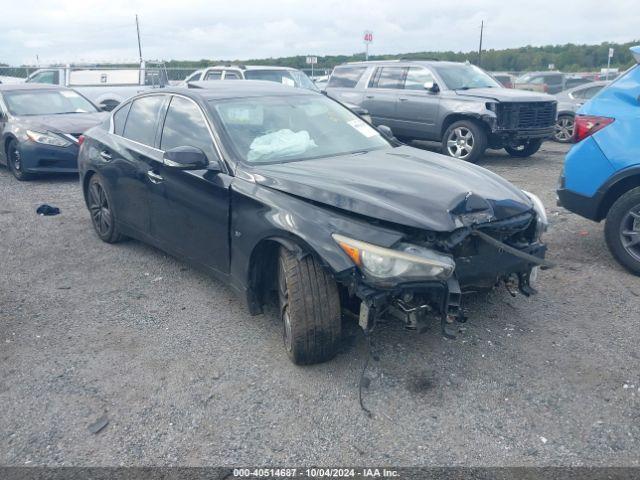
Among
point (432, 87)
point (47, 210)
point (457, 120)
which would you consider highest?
point (432, 87)

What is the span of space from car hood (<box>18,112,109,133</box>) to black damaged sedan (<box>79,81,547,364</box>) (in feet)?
14.9

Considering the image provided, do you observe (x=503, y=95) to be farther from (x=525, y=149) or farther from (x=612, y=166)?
(x=612, y=166)

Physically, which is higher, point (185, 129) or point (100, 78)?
point (100, 78)

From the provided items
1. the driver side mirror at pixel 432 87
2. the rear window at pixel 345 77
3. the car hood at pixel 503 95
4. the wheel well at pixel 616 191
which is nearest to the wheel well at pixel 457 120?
the car hood at pixel 503 95

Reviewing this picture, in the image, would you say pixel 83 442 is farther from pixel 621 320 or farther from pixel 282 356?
pixel 621 320

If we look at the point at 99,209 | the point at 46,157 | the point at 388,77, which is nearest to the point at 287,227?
the point at 99,209

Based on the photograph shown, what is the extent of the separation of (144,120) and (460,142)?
664 cm

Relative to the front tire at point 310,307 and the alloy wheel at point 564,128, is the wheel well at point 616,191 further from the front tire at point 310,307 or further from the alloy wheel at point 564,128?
the alloy wheel at point 564,128

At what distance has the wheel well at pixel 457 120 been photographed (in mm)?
10203

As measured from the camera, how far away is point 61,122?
371 inches

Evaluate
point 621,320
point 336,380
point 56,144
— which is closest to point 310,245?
point 336,380

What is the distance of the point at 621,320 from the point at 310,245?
2.45 meters

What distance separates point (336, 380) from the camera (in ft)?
11.5

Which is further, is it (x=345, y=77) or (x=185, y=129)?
(x=345, y=77)
